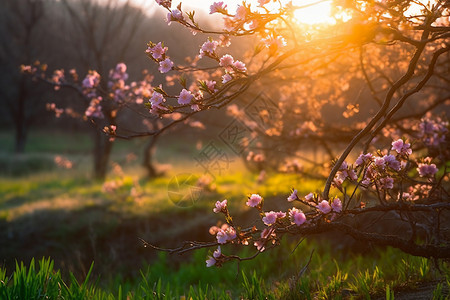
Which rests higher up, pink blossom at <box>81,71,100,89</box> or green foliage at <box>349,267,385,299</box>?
pink blossom at <box>81,71,100,89</box>

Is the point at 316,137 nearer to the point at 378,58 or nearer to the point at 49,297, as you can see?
the point at 378,58

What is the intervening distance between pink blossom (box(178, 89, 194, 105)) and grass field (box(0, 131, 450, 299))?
148 cm

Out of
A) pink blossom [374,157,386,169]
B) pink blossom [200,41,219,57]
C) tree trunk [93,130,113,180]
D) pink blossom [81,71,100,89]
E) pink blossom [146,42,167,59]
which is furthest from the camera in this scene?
tree trunk [93,130,113,180]

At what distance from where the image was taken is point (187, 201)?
37.3 ft

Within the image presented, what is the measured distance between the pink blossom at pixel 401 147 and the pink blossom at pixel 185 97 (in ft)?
5.30

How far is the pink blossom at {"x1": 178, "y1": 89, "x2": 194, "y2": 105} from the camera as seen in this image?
10.9ft

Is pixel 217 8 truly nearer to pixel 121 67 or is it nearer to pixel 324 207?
pixel 324 207

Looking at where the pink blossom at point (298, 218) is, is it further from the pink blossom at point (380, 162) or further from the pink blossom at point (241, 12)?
the pink blossom at point (241, 12)

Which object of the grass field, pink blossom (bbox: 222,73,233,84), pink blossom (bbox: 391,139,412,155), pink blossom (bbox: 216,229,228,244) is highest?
pink blossom (bbox: 222,73,233,84)

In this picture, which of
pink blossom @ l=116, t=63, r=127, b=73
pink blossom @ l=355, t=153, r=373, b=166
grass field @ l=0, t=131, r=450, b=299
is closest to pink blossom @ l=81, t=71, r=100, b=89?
pink blossom @ l=116, t=63, r=127, b=73

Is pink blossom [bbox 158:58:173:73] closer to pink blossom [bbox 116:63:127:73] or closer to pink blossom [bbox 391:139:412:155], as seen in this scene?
pink blossom [bbox 391:139:412:155]

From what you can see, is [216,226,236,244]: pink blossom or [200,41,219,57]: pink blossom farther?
[200,41,219,57]: pink blossom

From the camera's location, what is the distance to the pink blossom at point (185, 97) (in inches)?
131

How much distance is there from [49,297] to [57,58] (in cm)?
2526
